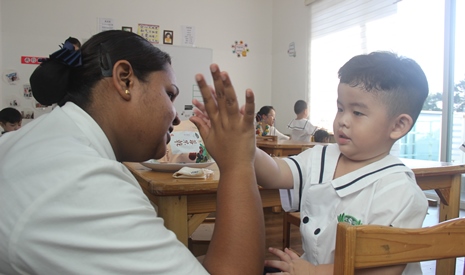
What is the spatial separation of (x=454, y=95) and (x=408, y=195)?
4063 mm

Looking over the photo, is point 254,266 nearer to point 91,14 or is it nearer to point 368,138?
point 368,138

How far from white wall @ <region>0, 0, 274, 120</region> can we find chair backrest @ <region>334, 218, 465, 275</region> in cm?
589

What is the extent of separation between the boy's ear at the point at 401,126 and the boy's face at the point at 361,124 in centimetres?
1

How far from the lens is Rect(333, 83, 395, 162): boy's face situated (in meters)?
0.98

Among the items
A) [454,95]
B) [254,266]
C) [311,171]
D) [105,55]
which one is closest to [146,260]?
[254,266]

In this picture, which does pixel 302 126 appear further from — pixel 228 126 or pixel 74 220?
pixel 74 220

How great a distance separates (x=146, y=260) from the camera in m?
0.58

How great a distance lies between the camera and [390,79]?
97 centimetres

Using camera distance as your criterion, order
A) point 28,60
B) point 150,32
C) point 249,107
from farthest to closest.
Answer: point 150,32 → point 28,60 → point 249,107

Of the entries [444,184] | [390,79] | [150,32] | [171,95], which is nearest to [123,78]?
[171,95]

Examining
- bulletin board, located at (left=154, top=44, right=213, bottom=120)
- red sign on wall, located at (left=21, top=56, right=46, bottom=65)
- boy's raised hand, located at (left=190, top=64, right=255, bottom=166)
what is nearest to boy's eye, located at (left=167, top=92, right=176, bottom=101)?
boy's raised hand, located at (left=190, top=64, right=255, bottom=166)

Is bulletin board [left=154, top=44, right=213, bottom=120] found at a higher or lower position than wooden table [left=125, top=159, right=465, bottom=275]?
higher

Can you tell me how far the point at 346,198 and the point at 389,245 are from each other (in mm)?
Result: 389

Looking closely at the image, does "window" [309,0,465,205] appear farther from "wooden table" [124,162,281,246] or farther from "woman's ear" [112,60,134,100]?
"woman's ear" [112,60,134,100]
